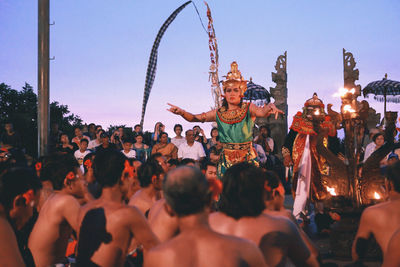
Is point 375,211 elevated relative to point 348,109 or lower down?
lower down

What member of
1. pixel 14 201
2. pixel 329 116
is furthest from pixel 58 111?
pixel 14 201

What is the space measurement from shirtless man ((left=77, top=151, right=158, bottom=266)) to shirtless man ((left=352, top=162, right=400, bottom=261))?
1.48 metres

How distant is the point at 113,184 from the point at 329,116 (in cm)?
342

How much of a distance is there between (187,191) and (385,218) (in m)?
1.80

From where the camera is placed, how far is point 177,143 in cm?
1089

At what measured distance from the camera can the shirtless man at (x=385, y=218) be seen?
2.89 m

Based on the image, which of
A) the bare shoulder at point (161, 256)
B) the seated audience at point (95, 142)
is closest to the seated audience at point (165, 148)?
the seated audience at point (95, 142)

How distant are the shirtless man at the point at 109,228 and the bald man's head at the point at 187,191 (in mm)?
1043

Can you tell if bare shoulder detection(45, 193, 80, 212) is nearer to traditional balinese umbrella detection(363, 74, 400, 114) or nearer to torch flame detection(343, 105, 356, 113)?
torch flame detection(343, 105, 356, 113)

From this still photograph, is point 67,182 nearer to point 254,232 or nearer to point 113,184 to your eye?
point 113,184

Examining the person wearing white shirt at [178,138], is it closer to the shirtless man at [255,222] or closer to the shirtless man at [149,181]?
the shirtless man at [149,181]

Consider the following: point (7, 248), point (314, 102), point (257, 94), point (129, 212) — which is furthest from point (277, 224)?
point (257, 94)

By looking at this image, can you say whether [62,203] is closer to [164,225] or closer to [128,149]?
[164,225]

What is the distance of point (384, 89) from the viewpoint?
52.8 ft
